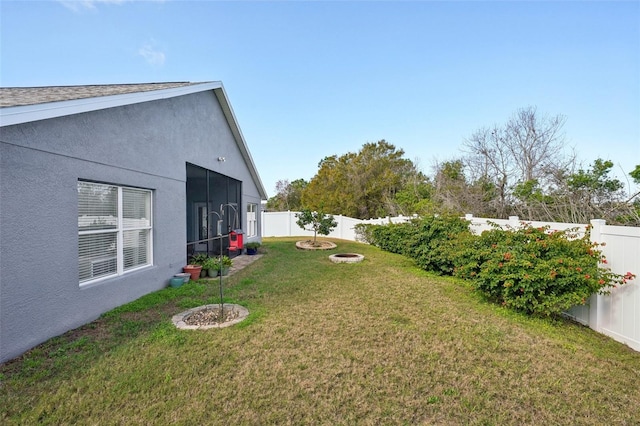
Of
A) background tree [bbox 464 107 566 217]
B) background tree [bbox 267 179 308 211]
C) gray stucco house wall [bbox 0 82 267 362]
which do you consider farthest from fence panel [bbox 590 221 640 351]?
background tree [bbox 267 179 308 211]

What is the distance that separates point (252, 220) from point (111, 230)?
8835 millimetres

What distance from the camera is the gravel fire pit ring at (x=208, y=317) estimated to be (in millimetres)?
4410

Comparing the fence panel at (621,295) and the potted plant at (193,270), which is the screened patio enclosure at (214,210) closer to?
the potted plant at (193,270)

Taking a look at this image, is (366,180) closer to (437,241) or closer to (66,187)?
(437,241)

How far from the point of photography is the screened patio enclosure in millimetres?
10727

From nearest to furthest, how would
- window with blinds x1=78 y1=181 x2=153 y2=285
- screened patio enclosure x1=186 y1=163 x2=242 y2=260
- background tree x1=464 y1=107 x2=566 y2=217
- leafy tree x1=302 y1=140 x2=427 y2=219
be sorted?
window with blinds x1=78 y1=181 x2=153 y2=285, screened patio enclosure x1=186 y1=163 x2=242 y2=260, background tree x1=464 y1=107 x2=566 y2=217, leafy tree x1=302 y1=140 x2=427 y2=219

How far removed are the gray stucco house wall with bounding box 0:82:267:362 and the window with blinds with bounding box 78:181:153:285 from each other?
0.17 metres

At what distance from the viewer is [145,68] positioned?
Result: 39.9 ft

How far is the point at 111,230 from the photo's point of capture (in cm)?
509

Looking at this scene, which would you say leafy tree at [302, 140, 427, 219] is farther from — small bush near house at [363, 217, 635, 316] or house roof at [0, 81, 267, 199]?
house roof at [0, 81, 267, 199]

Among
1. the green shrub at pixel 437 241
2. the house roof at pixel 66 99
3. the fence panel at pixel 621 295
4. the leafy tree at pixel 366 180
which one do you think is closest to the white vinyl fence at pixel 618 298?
the fence panel at pixel 621 295

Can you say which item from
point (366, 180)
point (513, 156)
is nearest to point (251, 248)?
point (513, 156)

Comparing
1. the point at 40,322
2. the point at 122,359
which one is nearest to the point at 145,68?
the point at 40,322

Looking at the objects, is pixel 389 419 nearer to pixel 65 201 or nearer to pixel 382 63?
pixel 65 201
